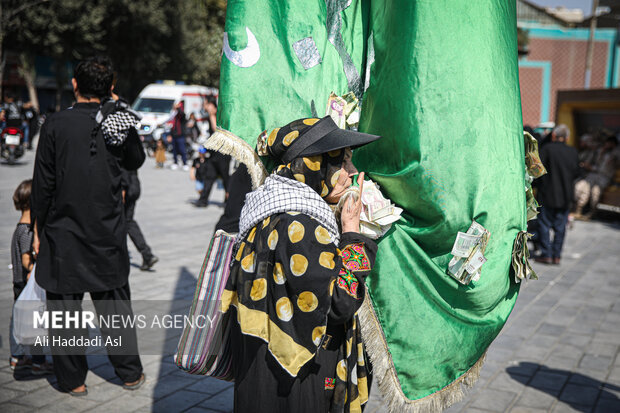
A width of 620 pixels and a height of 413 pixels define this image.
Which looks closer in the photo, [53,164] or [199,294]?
[199,294]

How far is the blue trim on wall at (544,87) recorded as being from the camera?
2655 centimetres

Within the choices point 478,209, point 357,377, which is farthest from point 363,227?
point 357,377

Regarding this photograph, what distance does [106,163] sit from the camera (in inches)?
146

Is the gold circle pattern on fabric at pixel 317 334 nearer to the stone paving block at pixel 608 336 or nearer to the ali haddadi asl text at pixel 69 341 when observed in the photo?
the ali haddadi asl text at pixel 69 341

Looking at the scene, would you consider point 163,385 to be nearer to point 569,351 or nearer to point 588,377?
point 588,377

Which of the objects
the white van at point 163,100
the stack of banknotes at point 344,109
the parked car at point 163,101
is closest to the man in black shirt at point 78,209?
the stack of banknotes at point 344,109

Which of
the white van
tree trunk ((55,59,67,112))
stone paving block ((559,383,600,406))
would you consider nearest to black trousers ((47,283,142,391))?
stone paving block ((559,383,600,406))

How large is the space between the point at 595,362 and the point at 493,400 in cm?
136

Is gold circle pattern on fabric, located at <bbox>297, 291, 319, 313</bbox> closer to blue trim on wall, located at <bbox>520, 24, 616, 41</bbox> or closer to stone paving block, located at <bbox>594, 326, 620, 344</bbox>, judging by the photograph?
stone paving block, located at <bbox>594, 326, 620, 344</bbox>

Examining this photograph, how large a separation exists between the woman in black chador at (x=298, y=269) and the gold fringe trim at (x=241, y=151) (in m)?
0.15

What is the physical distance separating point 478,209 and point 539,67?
27191 millimetres

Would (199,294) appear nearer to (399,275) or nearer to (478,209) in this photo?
(399,275)

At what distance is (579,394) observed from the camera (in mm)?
4277

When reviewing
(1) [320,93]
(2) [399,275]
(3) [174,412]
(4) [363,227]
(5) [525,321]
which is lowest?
(5) [525,321]
